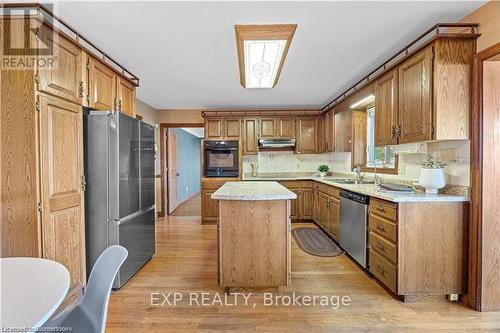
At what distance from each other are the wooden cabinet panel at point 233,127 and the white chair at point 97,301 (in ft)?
13.2

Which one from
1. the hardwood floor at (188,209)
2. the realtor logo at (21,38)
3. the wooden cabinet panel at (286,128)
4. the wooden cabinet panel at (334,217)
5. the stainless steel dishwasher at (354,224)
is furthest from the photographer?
the hardwood floor at (188,209)

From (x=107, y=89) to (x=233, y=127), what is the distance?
9.30ft

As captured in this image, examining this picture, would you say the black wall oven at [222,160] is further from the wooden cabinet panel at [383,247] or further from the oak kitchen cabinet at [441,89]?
the oak kitchen cabinet at [441,89]

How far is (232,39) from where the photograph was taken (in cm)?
237

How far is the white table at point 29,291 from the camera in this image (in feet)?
2.71

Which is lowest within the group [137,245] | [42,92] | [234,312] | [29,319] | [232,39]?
[234,312]

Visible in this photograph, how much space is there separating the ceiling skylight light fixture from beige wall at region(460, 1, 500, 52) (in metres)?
1.47

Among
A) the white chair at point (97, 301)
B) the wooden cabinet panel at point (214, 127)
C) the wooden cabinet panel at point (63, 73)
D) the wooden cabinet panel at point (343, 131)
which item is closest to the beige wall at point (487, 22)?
the wooden cabinet panel at point (343, 131)

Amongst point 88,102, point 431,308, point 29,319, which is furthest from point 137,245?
point 431,308

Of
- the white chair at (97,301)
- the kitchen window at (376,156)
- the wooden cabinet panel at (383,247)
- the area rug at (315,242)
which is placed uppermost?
the kitchen window at (376,156)

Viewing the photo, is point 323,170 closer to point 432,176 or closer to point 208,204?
point 208,204

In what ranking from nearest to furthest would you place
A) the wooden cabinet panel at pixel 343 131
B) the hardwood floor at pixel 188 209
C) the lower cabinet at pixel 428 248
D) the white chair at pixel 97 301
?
the white chair at pixel 97 301
the lower cabinet at pixel 428 248
the wooden cabinet panel at pixel 343 131
the hardwood floor at pixel 188 209

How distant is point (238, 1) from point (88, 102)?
5.31ft

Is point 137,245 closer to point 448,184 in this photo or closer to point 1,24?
point 1,24
